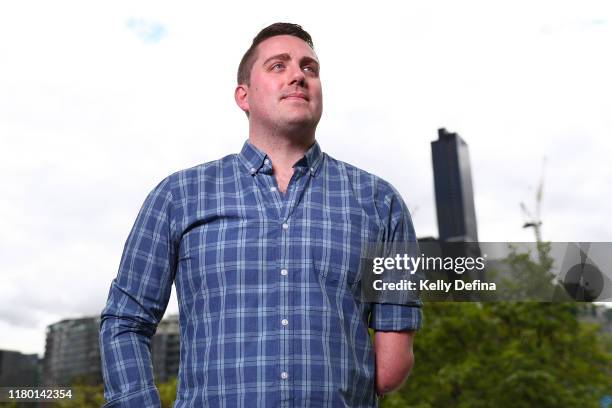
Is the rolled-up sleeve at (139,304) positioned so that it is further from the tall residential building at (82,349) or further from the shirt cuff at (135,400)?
the tall residential building at (82,349)

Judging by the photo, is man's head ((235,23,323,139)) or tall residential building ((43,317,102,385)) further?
tall residential building ((43,317,102,385))

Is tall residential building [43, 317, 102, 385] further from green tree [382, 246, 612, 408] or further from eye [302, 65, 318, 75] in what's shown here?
eye [302, 65, 318, 75]

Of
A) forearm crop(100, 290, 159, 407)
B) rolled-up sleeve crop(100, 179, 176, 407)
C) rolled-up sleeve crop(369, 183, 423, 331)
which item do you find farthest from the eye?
forearm crop(100, 290, 159, 407)

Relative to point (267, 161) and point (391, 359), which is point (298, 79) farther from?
point (391, 359)

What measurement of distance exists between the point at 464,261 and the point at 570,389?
758 centimetres

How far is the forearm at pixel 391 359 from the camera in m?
1.96

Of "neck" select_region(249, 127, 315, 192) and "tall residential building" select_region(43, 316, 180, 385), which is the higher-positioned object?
"tall residential building" select_region(43, 316, 180, 385)

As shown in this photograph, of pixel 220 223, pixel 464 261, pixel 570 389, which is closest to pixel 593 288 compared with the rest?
pixel 464 261

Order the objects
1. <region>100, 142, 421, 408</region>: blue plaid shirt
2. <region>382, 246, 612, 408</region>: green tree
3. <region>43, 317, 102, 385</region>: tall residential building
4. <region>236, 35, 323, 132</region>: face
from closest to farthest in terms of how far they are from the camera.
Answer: <region>100, 142, 421, 408</region>: blue plaid shirt
<region>236, 35, 323, 132</region>: face
<region>382, 246, 612, 408</region>: green tree
<region>43, 317, 102, 385</region>: tall residential building

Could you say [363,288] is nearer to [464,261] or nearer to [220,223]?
[220,223]

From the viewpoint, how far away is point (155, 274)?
2047mm

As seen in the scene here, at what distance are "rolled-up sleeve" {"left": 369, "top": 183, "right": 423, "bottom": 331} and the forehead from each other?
464 millimetres

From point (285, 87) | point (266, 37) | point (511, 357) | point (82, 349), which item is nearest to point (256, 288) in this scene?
point (285, 87)

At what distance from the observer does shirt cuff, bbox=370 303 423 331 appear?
1.98 meters
